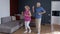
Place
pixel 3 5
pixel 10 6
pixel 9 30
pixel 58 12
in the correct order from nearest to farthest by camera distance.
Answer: pixel 9 30 < pixel 3 5 < pixel 10 6 < pixel 58 12

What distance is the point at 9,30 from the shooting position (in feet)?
18.9

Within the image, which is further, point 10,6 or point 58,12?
point 58,12

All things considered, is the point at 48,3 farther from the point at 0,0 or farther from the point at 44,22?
the point at 0,0

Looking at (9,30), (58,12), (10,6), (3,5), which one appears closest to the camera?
(9,30)

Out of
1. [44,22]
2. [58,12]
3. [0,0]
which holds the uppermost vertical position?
[0,0]

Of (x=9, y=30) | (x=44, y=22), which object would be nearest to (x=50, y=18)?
(x=44, y=22)

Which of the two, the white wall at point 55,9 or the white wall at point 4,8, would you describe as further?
the white wall at point 55,9

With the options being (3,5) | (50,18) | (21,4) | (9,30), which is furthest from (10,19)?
(50,18)

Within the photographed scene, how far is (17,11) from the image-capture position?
1093cm

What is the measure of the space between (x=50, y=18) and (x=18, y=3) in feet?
9.63

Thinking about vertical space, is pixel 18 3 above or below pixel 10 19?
above

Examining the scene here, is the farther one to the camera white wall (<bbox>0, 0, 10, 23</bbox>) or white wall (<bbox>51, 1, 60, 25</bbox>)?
white wall (<bbox>51, 1, 60, 25</bbox>)

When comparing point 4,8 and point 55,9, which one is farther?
point 55,9

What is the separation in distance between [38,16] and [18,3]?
5.35 m
